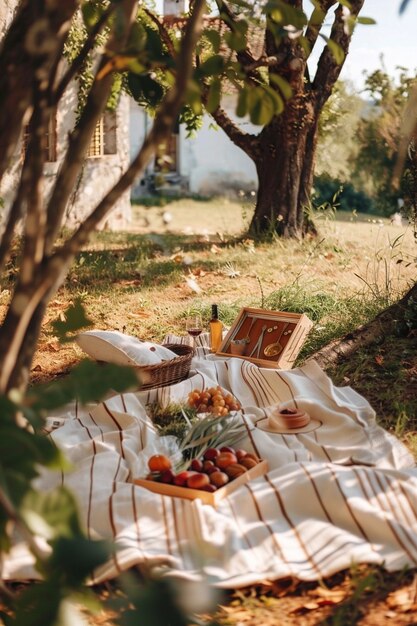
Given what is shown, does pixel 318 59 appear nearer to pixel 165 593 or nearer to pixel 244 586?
pixel 244 586

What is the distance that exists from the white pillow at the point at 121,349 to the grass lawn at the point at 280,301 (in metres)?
0.23

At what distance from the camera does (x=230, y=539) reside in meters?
2.73

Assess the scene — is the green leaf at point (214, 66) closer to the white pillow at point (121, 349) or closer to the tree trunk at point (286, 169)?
the white pillow at point (121, 349)

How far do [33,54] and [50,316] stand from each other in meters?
5.07

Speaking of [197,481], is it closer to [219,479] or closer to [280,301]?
[219,479]

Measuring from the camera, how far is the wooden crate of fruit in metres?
3.00

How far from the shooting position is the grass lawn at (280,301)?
8.11ft

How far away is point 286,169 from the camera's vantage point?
9367 mm

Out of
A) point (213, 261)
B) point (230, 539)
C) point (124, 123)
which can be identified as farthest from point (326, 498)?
point (124, 123)

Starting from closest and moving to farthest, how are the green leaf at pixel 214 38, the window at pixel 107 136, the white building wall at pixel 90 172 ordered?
the green leaf at pixel 214 38
the white building wall at pixel 90 172
the window at pixel 107 136

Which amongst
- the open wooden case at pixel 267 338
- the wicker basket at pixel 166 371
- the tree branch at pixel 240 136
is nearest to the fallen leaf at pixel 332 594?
the wicker basket at pixel 166 371

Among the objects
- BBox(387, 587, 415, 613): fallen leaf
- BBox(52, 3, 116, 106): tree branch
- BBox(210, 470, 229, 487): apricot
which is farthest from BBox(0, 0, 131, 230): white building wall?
BBox(52, 3, 116, 106): tree branch

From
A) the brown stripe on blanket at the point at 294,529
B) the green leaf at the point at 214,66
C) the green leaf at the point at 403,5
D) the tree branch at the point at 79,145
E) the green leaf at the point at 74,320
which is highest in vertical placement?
the green leaf at the point at 403,5

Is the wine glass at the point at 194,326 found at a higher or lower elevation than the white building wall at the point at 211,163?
lower
